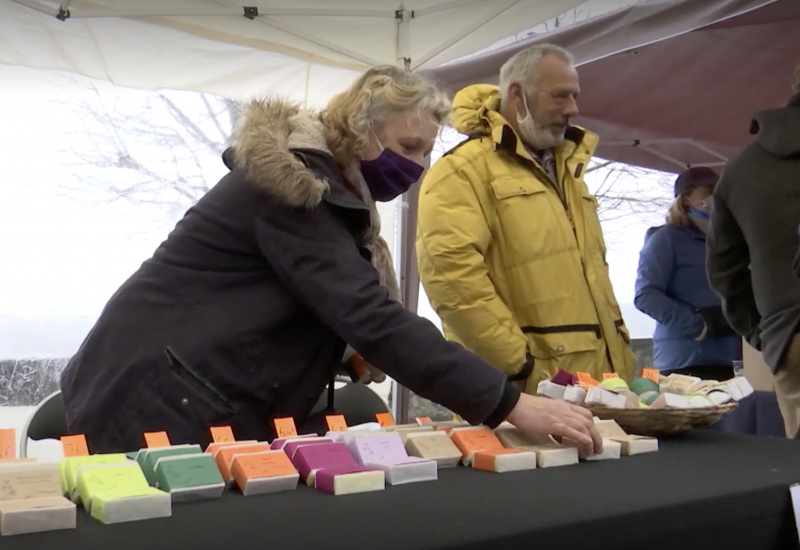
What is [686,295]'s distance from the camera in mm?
3154

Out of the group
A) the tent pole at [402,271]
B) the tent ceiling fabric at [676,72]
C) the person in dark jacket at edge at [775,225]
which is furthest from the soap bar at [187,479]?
the tent pole at [402,271]

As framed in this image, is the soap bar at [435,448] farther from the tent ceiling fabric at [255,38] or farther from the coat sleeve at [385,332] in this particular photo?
the tent ceiling fabric at [255,38]

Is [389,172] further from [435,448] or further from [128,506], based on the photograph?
[128,506]

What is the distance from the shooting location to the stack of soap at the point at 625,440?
1176 millimetres

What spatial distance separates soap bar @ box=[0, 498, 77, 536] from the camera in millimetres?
689

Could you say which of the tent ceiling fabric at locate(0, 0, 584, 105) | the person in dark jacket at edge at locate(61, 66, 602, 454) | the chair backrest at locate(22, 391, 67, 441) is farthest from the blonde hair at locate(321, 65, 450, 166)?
the tent ceiling fabric at locate(0, 0, 584, 105)

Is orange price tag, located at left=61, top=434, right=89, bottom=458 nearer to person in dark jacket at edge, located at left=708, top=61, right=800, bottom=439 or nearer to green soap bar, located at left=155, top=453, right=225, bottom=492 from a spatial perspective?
green soap bar, located at left=155, top=453, right=225, bottom=492

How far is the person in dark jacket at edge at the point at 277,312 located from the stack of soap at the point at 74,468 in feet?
1.09

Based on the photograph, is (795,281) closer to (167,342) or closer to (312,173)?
(312,173)

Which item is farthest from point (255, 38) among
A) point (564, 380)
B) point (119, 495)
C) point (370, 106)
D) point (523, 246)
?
point (119, 495)

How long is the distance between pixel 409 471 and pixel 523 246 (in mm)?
1156

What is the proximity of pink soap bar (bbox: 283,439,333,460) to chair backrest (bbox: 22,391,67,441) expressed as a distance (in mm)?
883

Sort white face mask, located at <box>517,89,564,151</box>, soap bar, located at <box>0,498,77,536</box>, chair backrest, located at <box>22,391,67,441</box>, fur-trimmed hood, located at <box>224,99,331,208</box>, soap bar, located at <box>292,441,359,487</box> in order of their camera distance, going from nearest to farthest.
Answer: soap bar, located at <box>0,498,77,536</box> < soap bar, located at <box>292,441,359,487</box> < fur-trimmed hood, located at <box>224,99,331,208</box> < chair backrest, located at <box>22,391,67,441</box> < white face mask, located at <box>517,89,564,151</box>

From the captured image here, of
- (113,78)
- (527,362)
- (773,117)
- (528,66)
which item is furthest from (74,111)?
(773,117)
